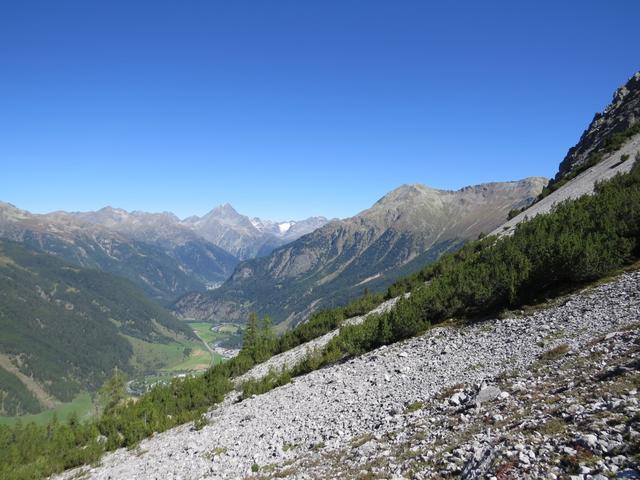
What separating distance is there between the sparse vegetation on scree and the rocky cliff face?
63.6 m

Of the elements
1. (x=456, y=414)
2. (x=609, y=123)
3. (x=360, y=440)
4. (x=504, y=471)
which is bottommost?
(x=360, y=440)

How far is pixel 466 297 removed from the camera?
37781 millimetres

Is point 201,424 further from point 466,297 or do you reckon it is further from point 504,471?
point 504,471

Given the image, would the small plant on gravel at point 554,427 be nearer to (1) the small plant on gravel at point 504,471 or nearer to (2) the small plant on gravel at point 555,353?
(1) the small plant on gravel at point 504,471

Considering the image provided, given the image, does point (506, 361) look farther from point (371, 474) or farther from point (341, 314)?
point (341, 314)

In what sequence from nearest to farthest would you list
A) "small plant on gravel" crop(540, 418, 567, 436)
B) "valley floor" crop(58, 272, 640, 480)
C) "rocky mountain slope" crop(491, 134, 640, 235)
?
1. "valley floor" crop(58, 272, 640, 480)
2. "small plant on gravel" crop(540, 418, 567, 436)
3. "rocky mountain slope" crop(491, 134, 640, 235)

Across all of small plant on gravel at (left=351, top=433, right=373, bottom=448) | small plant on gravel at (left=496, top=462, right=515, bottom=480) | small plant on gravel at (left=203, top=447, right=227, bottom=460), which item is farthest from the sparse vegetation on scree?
small plant on gravel at (left=496, top=462, right=515, bottom=480)

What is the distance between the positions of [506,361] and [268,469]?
13.9 m

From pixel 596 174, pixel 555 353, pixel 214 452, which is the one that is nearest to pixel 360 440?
pixel 555 353

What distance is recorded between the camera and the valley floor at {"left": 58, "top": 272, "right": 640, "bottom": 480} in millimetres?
11609

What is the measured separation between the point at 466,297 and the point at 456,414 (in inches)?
868

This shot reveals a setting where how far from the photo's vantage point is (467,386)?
2078 centimetres

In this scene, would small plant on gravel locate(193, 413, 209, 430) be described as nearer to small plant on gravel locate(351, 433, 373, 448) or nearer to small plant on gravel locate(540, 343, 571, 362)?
small plant on gravel locate(351, 433, 373, 448)

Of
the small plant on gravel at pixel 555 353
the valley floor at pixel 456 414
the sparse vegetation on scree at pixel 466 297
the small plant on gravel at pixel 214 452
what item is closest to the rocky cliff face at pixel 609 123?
the sparse vegetation on scree at pixel 466 297
